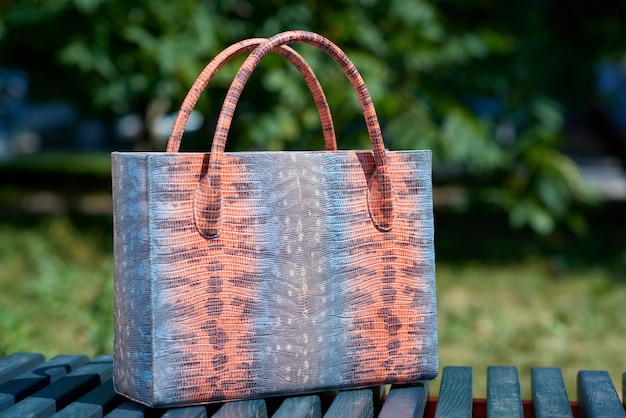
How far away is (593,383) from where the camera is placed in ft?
8.05

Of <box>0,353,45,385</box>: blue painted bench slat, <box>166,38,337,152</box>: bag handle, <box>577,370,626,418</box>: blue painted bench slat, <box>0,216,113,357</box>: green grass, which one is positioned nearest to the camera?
<box>577,370,626,418</box>: blue painted bench slat

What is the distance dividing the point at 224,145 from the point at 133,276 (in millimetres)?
399

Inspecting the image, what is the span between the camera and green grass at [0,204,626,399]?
14.6 ft

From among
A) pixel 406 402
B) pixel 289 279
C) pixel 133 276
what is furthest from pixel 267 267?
pixel 406 402

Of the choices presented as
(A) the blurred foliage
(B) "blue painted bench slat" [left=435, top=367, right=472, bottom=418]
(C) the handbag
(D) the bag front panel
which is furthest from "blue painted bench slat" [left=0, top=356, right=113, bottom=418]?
(A) the blurred foliage

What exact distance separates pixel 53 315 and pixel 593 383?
3.62 metres

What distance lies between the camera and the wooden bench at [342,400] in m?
2.21

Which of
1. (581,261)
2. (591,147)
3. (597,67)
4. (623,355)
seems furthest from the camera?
(591,147)

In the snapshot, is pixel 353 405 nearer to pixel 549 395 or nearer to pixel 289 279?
pixel 289 279

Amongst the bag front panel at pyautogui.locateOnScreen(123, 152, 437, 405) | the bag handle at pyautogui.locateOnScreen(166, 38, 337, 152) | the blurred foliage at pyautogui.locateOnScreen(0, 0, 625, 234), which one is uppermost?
the blurred foliage at pyautogui.locateOnScreen(0, 0, 625, 234)

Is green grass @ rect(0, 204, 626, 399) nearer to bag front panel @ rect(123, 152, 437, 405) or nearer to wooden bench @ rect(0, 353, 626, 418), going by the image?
wooden bench @ rect(0, 353, 626, 418)

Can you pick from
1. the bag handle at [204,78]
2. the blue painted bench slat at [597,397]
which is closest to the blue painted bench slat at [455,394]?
the blue painted bench slat at [597,397]

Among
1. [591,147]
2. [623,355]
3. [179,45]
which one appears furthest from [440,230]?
[591,147]

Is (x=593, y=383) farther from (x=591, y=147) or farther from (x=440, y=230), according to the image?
(x=591, y=147)
